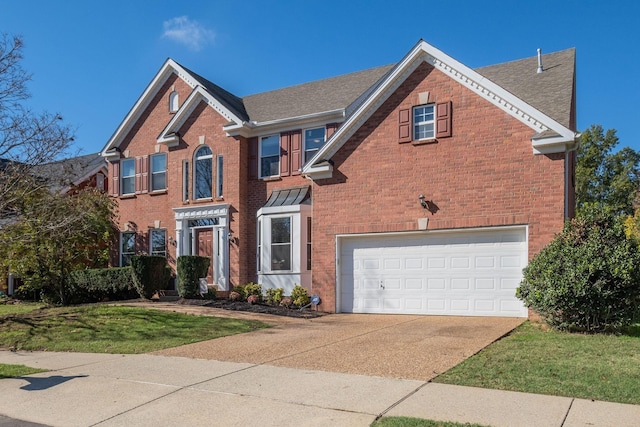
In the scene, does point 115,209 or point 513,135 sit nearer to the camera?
point 513,135

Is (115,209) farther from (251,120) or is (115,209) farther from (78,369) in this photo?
(78,369)

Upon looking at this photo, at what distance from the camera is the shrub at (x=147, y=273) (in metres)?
17.1

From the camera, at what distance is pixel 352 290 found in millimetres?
15367

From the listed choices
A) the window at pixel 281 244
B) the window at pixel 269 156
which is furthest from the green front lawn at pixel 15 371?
the window at pixel 269 156

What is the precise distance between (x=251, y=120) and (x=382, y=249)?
25.5 ft

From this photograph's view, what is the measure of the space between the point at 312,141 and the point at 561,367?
41.1ft

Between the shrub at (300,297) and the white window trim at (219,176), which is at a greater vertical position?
the white window trim at (219,176)

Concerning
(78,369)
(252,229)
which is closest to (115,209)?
(252,229)

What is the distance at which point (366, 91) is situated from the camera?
19031 millimetres

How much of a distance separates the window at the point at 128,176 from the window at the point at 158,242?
7.20 feet

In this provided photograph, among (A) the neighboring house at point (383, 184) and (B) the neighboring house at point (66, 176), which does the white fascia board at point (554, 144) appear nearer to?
(A) the neighboring house at point (383, 184)

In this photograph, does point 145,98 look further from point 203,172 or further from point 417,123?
point 417,123

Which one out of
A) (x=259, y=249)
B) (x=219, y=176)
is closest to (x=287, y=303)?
(x=259, y=249)

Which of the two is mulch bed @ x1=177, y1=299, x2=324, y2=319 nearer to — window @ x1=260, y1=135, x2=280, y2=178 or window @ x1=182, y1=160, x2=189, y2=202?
window @ x1=260, y1=135, x2=280, y2=178
